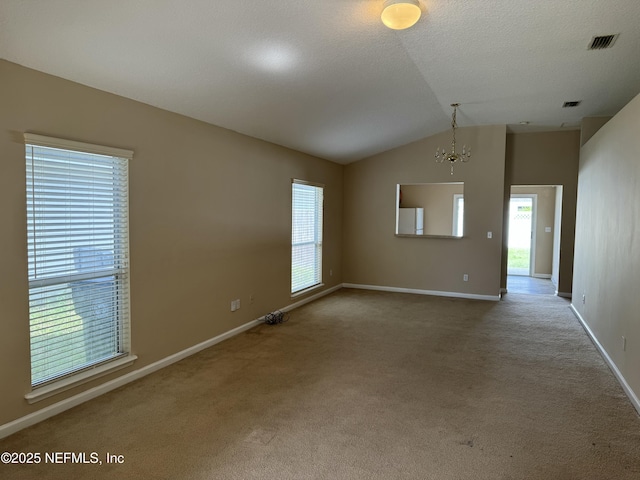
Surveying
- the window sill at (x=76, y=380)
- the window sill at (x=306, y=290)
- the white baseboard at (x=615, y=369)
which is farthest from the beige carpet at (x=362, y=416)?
the window sill at (x=306, y=290)

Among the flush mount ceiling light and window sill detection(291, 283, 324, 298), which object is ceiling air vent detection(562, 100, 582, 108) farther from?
window sill detection(291, 283, 324, 298)

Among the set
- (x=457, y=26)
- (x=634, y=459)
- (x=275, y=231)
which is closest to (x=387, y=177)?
(x=275, y=231)

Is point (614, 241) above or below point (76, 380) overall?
above

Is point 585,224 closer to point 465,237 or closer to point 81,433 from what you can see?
point 465,237

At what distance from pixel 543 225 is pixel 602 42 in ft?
21.0

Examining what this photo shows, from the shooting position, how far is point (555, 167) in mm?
6695

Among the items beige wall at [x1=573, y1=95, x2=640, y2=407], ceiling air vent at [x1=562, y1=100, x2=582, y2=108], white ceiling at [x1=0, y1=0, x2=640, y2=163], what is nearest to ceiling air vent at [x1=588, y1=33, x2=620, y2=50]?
white ceiling at [x1=0, y1=0, x2=640, y2=163]

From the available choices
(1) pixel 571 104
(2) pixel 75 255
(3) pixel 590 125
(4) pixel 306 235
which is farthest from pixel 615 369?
(2) pixel 75 255

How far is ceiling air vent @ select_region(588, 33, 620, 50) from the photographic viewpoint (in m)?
3.10

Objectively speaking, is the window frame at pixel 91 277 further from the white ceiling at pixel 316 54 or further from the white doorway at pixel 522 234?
the white doorway at pixel 522 234

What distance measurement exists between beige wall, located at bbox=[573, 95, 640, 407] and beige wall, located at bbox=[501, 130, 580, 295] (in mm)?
1508

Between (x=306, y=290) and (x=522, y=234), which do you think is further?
(x=522, y=234)

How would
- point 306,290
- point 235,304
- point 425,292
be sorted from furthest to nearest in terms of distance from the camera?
point 425,292
point 306,290
point 235,304

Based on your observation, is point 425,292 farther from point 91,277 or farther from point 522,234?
point 91,277
